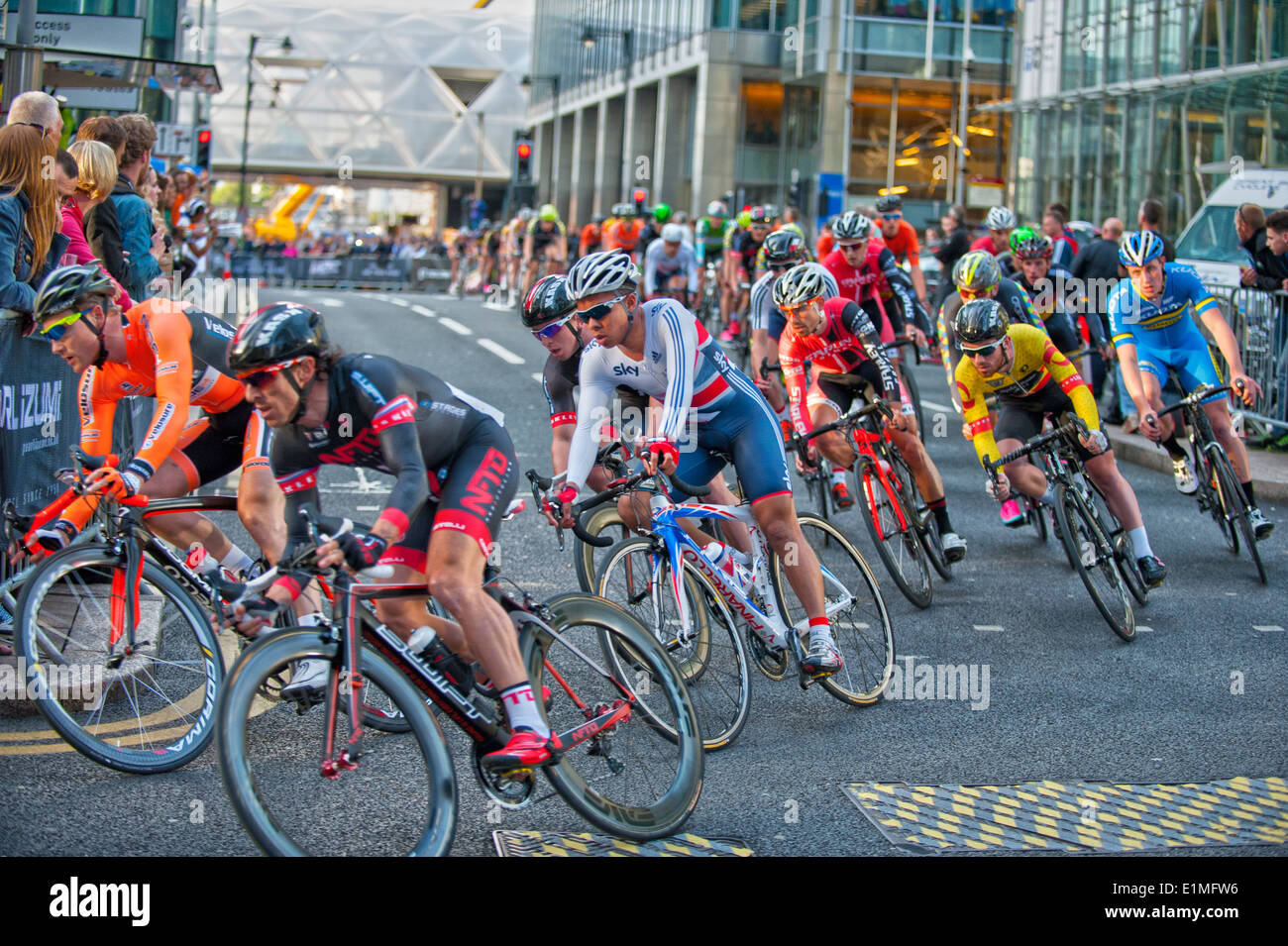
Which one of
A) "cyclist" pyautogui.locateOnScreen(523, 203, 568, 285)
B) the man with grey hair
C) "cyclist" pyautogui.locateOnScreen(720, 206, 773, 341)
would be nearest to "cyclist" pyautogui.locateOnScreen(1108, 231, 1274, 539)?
the man with grey hair

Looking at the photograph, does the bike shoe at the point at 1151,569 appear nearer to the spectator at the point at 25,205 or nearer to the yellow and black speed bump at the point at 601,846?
the yellow and black speed bump at the point at 601,846

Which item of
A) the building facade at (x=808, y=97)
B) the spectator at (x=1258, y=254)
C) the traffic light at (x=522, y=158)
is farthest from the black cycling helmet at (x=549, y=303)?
the traffic light at (x=522, y=158)

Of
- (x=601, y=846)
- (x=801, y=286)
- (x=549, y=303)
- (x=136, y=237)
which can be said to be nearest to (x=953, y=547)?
(x=801, y=286)

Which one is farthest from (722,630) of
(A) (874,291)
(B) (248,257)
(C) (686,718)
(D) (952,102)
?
(D) (952,102)

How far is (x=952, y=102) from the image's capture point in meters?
49.4

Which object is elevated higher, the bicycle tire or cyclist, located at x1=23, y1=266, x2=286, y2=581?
cyclist, located at x1=23, y1=266, x2=286, y2=581

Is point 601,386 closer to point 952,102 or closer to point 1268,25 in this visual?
point 1268,25

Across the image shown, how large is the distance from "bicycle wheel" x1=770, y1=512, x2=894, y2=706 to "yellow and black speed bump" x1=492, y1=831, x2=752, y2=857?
5.87 ft

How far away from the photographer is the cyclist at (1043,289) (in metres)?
10.1

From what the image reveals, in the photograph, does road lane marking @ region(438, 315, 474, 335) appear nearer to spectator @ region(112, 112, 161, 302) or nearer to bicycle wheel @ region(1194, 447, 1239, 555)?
spectator @ region(112, 112, 161, 302)

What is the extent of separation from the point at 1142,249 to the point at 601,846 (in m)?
6.29

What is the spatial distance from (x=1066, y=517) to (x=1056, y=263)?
8.83 meters

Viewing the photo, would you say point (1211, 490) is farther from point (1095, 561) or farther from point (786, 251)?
point (786, 251)

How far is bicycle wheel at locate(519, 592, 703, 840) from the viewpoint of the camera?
489cm
